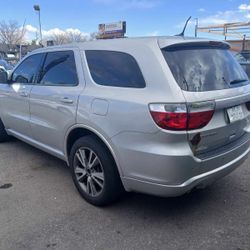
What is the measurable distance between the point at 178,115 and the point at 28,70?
2.94 meters

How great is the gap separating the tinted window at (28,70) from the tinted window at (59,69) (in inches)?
10.2

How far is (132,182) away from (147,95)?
85cm

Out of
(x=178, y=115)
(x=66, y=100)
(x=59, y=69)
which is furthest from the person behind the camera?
(x=59, y=69)

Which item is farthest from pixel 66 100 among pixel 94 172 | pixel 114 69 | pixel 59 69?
pixel 94 172

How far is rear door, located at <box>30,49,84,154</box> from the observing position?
12.0ft

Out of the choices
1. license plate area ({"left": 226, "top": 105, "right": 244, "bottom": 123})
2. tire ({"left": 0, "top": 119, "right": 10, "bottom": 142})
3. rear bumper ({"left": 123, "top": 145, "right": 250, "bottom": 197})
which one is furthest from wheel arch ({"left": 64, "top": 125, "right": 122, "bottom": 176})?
tire ({"left": 0, "top": 119, "right": 10, "bottom": 142})

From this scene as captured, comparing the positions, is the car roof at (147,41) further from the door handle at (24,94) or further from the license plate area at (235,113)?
the door handle at (24,94)

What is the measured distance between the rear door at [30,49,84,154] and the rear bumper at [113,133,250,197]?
37.0 inches

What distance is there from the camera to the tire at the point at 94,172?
3251 mm

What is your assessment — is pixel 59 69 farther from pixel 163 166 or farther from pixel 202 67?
pixel 163 166

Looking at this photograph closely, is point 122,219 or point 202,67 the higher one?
point 202,67

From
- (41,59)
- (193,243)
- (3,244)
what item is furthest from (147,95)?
(41,59)

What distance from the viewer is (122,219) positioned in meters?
3.28

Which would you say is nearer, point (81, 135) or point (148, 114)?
point (148, 114)
